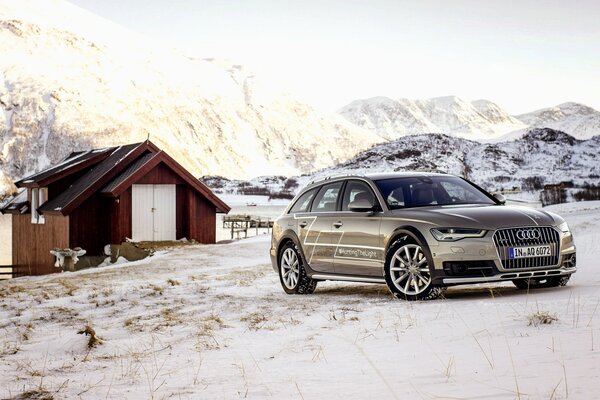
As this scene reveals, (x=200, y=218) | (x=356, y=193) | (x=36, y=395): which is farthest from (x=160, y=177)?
(x=36, y=395)

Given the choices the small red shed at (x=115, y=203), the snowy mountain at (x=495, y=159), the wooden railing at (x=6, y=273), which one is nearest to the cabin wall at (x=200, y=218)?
the small red shed at (x=115, y=203)

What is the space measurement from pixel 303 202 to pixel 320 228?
1.02 m

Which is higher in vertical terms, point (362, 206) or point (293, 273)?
Answer: point (362, 206)

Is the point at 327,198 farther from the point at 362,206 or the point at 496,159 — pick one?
the point at 496,159

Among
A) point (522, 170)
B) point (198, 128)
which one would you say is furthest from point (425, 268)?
point (198, 128)

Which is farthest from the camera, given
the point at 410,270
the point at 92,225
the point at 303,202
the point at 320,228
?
the point at 92,225

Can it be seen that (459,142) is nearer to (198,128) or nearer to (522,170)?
(522,170)

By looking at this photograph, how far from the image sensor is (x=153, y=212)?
33375 mm

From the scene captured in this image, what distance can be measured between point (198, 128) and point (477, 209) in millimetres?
170679

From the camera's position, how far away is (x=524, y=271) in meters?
9.55

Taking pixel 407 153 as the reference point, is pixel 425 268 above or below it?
below

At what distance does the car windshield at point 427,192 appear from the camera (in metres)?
10.8

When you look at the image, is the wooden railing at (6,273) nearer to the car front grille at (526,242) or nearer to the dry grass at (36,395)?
the car front grille at (526,242)

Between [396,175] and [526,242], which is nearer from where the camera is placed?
[526,242]
